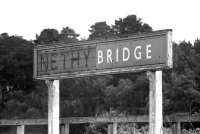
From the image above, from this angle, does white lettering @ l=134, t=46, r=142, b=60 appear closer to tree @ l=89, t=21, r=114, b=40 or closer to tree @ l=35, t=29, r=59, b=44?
tree @ l=35, t=29, r=59, b=44

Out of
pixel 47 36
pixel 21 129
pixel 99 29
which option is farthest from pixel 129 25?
pixel 21 129

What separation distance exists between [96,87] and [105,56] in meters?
44.4

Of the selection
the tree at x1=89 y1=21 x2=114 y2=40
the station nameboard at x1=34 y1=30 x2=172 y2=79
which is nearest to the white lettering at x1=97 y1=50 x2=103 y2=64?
the station nameboard at x1=34 y1=30 x2=172 y2=79

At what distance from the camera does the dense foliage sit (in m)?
59.5

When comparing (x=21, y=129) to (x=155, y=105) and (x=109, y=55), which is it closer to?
(x=109, y=55)

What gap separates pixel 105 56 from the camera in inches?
916

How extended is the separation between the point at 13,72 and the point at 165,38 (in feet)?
181

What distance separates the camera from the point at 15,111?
226 feet

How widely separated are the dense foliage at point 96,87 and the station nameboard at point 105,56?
103 ft

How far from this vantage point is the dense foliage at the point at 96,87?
59509 mm

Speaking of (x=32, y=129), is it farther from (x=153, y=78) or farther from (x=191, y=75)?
(x=153, y=78)

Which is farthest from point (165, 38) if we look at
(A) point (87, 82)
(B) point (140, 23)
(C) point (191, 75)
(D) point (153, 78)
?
(B) point (140, 23)

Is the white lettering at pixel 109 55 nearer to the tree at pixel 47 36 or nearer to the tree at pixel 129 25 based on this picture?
the tree at pixel 129 25

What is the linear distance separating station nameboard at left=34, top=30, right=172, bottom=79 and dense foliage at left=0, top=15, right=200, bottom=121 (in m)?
31.3
